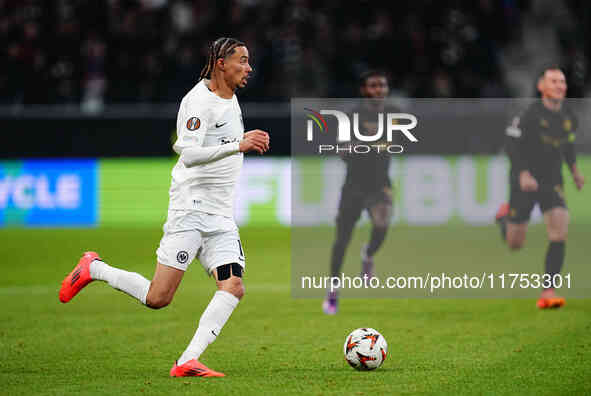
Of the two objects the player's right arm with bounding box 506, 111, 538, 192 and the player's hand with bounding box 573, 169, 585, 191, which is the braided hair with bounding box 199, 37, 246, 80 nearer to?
the player's right arm with bounding box 506, 111, 538, 192

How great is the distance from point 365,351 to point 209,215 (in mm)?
1408

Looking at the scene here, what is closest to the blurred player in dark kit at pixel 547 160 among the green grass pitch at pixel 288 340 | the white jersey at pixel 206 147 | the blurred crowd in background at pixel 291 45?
the green grass pitch at pixel 288 340

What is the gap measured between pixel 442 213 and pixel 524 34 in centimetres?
1099

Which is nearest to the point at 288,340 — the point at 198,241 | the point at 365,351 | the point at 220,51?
the point at 365,351

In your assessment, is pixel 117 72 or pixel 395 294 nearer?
pixel 395 294

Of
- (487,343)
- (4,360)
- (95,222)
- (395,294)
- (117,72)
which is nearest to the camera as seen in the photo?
(4,360)

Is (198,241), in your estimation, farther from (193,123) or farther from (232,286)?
(193,123)

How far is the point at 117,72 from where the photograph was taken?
19.5 meters

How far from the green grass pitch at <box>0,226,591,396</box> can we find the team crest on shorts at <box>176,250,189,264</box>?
765 mm

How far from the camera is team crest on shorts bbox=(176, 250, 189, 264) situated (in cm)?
671

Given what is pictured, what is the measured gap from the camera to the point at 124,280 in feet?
23.0

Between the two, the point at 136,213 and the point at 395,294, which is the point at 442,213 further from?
the point at 136,213

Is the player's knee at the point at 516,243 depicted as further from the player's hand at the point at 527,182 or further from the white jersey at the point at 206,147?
the white jersey at the point at 206,147

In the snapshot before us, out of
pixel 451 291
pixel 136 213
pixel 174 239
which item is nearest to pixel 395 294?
pixel 451 291
